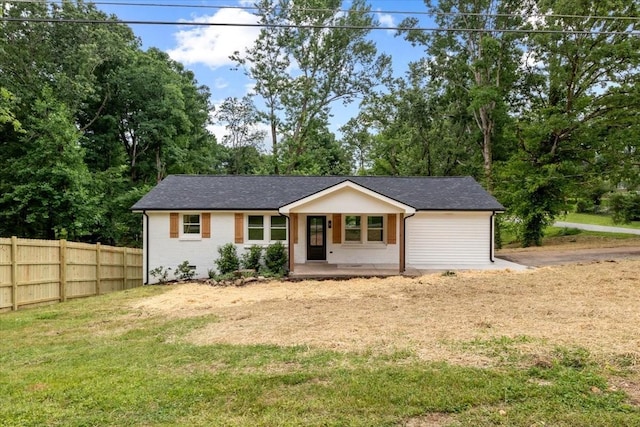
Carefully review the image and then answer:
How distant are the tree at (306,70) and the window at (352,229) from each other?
1603 cm

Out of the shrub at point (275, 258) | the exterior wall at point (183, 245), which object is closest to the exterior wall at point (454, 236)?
the shrub at point (275, 258)

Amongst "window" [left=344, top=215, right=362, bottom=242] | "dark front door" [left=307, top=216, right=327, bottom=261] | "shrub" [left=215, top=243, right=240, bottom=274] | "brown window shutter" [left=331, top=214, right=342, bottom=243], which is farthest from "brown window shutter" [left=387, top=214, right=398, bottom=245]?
"shrub" [left=215, top=243, right=240, bottom=274]

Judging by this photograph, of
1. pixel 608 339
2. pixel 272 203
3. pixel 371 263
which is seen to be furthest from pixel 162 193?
pixel 608 339

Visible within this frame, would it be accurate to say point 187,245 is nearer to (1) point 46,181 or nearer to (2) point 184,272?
(2) point 184,272

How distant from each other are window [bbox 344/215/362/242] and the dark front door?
0.88m

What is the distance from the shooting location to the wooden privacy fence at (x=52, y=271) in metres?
9.53

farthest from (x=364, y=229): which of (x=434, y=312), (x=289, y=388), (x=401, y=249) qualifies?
(x=289, y=388)

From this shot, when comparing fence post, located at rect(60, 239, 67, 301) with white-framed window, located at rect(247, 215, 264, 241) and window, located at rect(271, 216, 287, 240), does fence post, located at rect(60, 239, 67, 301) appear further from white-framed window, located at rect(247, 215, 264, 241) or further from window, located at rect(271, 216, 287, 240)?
window, located at rect(271, 216, 287, 240)

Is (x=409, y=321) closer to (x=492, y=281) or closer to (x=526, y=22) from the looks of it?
(x=492, y=281)

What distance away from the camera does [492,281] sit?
11.6 metres

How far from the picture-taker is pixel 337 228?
16031mm

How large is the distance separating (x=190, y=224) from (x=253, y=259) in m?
2.97

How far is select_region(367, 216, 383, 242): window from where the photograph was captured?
16.2 m

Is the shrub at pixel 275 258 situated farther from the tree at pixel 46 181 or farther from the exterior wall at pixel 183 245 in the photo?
the tree at pixel 46 181
